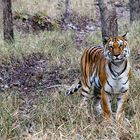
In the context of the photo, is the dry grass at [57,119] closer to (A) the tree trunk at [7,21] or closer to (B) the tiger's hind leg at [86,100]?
(B) the tiger's hind leg at [86,100]

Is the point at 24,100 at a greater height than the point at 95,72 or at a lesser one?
lesser

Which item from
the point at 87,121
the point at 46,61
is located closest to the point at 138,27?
the point at 46,61

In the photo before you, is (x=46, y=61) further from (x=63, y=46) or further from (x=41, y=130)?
(x=41, y=130)

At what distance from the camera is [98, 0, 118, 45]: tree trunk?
7.22 metres

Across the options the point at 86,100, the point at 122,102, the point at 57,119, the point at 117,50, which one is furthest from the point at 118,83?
the point at 57,119

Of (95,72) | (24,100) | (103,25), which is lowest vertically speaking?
(24,100)

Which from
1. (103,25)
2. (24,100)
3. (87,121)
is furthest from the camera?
(103,25)

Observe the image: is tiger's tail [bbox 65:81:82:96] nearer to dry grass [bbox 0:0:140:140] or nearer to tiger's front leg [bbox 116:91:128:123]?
dry grass [bbox 0:0:140:140]

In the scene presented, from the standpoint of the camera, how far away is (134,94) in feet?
19.4

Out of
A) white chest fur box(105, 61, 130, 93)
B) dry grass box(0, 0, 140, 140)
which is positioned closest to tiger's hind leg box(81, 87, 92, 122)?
dry grass box(0, 0, 140, 140)

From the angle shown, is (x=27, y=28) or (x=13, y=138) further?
(x=27, y=28)

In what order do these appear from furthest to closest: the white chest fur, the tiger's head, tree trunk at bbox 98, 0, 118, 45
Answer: tree trunk at bbox 98, 0, 118, 45 → the white chest fur → the tiger's head

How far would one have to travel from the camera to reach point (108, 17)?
724cm

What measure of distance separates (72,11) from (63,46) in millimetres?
6698
